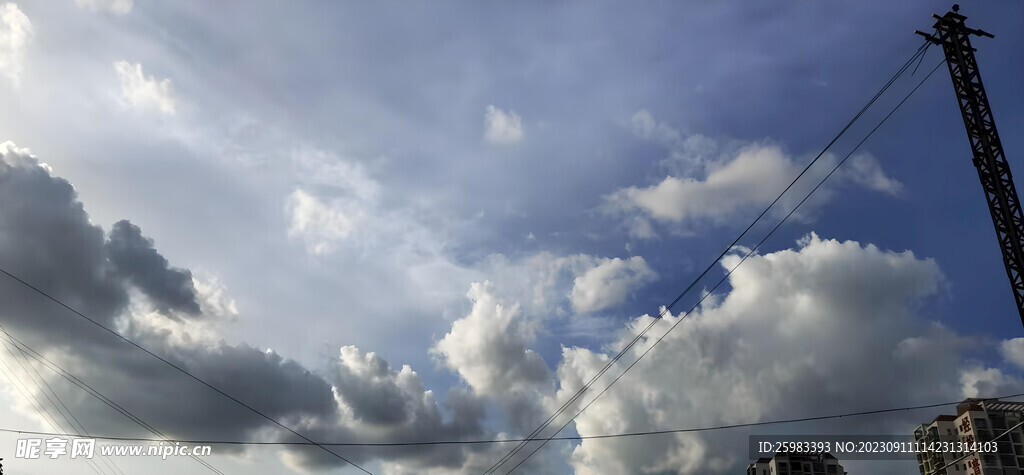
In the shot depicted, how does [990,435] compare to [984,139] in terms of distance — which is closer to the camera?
[984,139]

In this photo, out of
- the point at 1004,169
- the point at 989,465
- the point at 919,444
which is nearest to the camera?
the point at 1004,169

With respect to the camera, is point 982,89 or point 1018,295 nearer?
point 1018,295

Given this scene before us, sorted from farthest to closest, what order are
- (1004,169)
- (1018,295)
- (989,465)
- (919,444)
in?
(919,444) < (989,465) < (1004,169) < (1018,295)

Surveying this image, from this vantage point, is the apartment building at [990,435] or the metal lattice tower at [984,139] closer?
the metal lattice tower at [984,139]

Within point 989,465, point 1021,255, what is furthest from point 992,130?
point 989,465

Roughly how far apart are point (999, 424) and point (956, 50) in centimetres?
11181

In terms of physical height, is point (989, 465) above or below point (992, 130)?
below

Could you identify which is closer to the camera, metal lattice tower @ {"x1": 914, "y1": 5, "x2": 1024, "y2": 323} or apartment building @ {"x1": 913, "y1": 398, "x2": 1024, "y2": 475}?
metal lattice tower @ {"x1": 914, "y1": 5, "x2": 1024, "y2": 323}

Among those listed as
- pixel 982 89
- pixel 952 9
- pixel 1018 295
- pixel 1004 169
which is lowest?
pixel 1018 295

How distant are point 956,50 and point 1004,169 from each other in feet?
29.5

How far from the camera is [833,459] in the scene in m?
151

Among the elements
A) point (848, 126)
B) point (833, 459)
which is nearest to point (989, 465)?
point (833, 459)

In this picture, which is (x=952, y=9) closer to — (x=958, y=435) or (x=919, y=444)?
(x=958, y=435)

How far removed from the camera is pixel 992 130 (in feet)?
147
